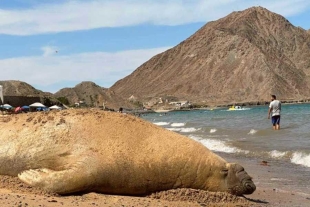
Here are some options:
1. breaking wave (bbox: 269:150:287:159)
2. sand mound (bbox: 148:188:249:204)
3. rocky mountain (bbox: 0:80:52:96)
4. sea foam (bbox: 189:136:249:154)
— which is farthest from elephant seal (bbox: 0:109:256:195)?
rocky mountain (bbox: 0:80:52:96)

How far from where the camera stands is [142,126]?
8.15 m

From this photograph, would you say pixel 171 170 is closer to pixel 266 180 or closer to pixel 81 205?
pixel 81 205

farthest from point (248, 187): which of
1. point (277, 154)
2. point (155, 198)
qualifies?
point (277, 154)

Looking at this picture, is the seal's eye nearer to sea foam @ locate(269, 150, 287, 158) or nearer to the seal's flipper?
the seal's flipper

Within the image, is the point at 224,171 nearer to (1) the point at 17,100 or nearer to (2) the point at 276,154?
(2) the point at 276,154

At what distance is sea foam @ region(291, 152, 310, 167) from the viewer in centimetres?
1402

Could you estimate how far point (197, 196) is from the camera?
7734mm

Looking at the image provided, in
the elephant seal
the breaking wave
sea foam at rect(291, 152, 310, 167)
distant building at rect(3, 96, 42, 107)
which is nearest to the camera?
the elephant seal

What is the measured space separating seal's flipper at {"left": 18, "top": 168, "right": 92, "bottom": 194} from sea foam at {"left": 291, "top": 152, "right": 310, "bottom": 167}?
8244mm

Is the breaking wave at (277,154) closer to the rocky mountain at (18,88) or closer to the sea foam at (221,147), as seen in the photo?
the sea foam at (221,147)

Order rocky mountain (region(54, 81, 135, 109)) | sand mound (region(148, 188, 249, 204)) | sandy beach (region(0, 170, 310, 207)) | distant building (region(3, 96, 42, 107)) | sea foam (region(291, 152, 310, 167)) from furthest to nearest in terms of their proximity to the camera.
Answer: rocky mountain (region(54, 81, 135, 109)) → distant building (region(3, 96, 42, 107)) → sea foam (region(291, 152, 310, 167)) → sand mound (region(148, 188, 249, 204)) → sandy beach (region(0, 170, 310, 207))

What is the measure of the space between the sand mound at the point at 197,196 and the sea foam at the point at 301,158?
6.35 meters

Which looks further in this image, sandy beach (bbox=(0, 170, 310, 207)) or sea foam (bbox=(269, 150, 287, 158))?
sea foam (bbox=(269, 150, 287, 158))

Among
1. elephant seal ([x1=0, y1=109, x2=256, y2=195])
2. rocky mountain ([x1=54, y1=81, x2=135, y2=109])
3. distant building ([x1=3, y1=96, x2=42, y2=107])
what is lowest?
elephant seal ([x1=0, y1=109, x2=256, y2=195])
